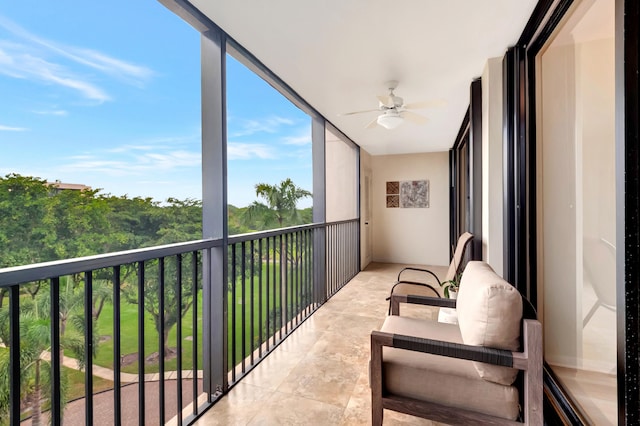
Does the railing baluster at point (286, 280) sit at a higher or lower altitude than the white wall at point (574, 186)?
lower

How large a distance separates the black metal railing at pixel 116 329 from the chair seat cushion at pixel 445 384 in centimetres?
111

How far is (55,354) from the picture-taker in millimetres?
1098

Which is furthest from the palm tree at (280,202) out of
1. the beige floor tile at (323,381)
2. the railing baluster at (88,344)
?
the railing baluster at (88,344)

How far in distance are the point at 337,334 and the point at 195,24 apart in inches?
104

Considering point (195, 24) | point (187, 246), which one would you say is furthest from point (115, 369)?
point (195, 24)

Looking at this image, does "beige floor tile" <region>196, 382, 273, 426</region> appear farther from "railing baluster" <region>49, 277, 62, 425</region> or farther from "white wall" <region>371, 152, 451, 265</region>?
"white wall" <region>371, 152, 451, 265</region>

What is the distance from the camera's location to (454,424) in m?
1.31

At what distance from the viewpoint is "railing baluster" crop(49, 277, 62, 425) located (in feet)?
3.53

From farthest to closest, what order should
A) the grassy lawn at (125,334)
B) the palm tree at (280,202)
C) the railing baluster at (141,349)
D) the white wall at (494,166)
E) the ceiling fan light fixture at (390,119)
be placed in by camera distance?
the palm tree at (280,202) → the ceiling fan light fixture at (390,119) → the white wall at (494,166) → the grassy lawn at (125,334) → the railing baluster at (141,349)

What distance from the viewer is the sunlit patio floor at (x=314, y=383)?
1.67 metres

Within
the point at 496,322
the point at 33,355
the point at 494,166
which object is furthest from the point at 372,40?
the point at 33,355

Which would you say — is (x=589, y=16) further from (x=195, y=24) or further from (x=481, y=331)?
(x=195, y=24)

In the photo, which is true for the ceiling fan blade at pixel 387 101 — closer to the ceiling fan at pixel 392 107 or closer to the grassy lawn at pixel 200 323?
the ceiling fan at pixel 392 107

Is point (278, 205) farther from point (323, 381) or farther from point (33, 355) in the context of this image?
point (33, 355)
